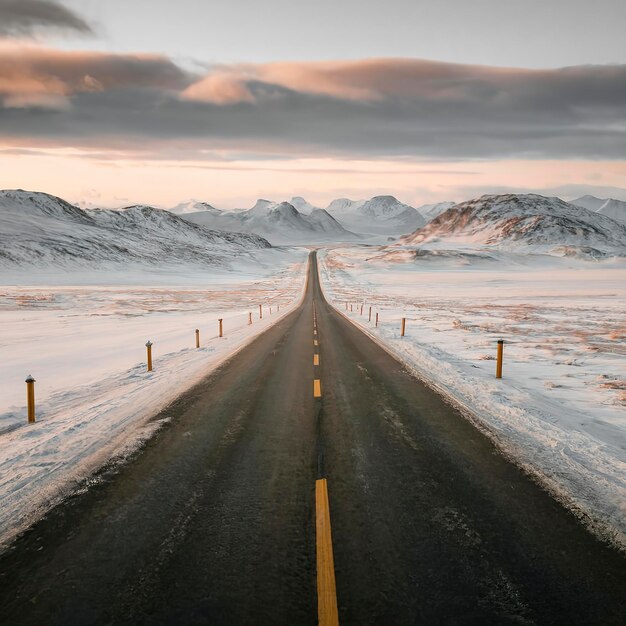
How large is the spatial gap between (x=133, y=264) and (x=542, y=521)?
114883 millimetres

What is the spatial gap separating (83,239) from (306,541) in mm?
131908

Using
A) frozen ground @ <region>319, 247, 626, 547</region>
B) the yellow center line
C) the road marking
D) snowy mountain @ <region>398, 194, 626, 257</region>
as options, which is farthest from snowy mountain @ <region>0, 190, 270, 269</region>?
the road marking

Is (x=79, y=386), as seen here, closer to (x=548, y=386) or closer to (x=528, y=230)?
(x=548, y=386)

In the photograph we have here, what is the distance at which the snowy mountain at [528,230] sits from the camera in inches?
5842

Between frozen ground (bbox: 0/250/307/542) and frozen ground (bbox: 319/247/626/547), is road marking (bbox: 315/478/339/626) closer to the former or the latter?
frozen ground (bbox: 319/247/626/547)

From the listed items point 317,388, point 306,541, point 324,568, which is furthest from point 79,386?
point 324,568

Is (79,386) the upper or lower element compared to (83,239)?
lower

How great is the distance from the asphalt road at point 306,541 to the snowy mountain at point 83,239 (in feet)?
331

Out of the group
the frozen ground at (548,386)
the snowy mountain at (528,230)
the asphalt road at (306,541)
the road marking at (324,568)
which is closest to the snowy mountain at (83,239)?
the snowy mountain at (528,230)

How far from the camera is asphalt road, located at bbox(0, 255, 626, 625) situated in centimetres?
368

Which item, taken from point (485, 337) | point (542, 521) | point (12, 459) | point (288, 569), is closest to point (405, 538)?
point (288, 569)

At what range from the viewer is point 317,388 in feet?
36.4

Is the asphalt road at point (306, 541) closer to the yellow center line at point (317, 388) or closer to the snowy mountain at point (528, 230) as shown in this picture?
the yellow center line at point (317, 388)

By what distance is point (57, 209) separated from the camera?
6486 inches
